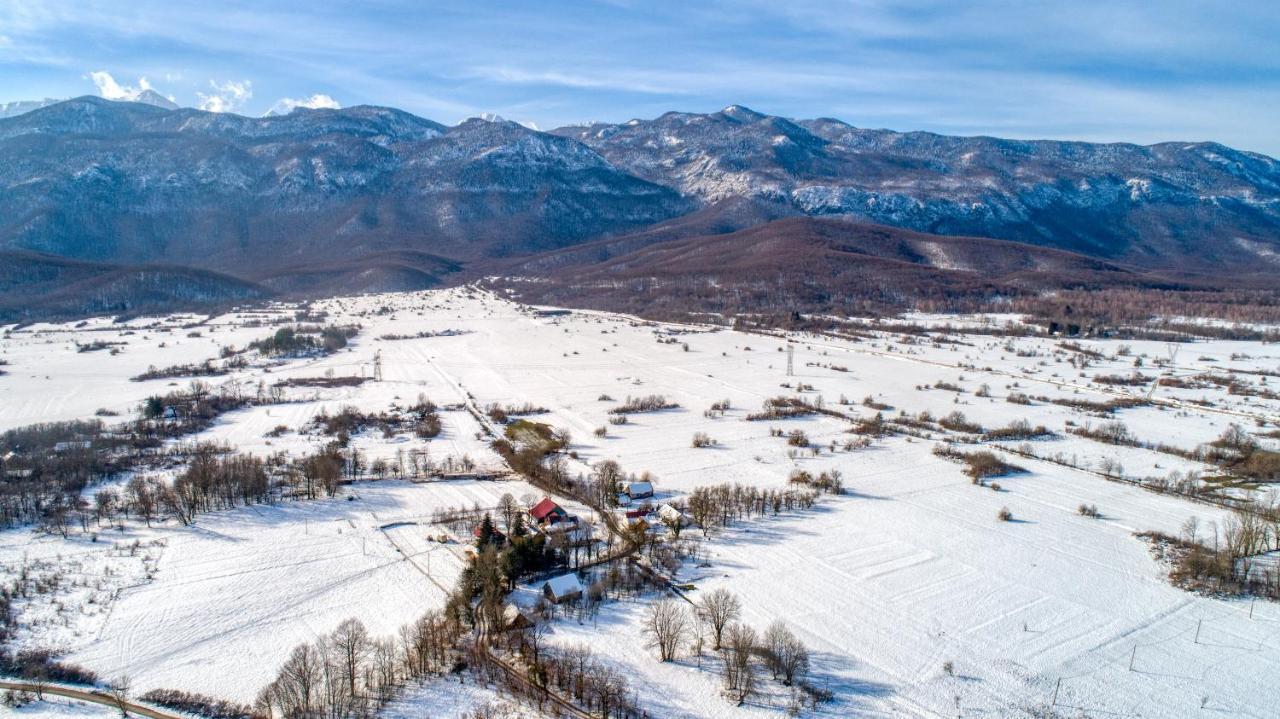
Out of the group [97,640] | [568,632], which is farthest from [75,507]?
[568,632]

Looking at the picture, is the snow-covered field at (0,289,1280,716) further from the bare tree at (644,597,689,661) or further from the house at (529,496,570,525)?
the house at (529,496,570,525)

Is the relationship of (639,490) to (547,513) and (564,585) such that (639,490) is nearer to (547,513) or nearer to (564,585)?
(547,513)

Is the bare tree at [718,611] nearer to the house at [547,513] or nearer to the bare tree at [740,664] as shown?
the bare tree at [740,664]

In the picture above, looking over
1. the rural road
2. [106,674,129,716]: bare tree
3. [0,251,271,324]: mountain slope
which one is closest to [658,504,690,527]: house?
the rural road

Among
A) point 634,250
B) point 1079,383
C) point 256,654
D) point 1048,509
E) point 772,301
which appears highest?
point 634,250

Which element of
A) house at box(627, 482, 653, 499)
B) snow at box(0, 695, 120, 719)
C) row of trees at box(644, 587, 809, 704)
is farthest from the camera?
house at box(627, 482, 653, 499)

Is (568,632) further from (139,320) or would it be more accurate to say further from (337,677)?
(139,320)
